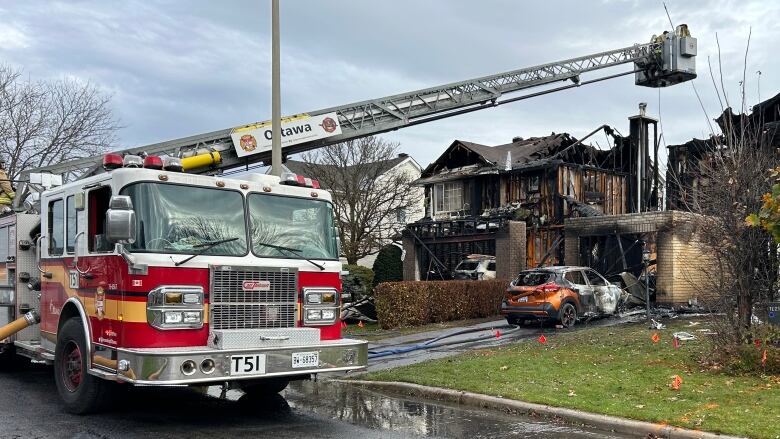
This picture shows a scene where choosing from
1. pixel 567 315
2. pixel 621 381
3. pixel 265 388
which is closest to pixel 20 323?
pixel 265 388

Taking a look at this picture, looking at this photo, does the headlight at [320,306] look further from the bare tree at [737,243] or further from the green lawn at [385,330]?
the green lawn at [385,330]

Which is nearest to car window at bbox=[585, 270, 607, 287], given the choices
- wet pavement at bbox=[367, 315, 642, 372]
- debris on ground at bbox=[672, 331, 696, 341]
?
wet pavement at bbox=[367, 315, 642, 372]

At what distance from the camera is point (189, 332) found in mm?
6902

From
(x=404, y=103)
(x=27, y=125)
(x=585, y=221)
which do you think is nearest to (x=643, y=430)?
(x=404, y=103)

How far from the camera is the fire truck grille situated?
7.09 meters

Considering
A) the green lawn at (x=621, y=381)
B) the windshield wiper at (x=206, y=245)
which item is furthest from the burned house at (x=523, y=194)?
the windshield wiper at (x=206, y=245)

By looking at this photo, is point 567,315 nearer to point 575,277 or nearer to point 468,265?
point 575,277

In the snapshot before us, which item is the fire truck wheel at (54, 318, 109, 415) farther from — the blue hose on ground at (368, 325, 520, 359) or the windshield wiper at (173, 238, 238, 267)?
the blue hose on ground at (368, 325, 520, 359)

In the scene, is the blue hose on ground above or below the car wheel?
below

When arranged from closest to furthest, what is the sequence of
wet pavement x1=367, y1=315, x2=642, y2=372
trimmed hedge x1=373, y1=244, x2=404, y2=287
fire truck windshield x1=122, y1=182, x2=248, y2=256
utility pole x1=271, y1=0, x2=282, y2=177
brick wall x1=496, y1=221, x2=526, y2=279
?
1. fire truck windshield x1=122, y1=182, x2=248, y2=256
2. wet pavement x1=367, y1=315, x2=642, y2=372
3. utility pole x1=271, y1=0, x2=282, y2=177
4. brick wall x1=496, y1=221, x2=526, y2=279
5. trimmed hedge x1=373, y1=244, x2=404, y2=287

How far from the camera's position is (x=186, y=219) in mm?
7207

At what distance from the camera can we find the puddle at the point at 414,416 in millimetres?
7188

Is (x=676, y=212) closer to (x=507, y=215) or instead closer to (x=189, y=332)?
(x=507, y=215)

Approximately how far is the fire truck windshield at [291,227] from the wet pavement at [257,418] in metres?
Result: 1.83
